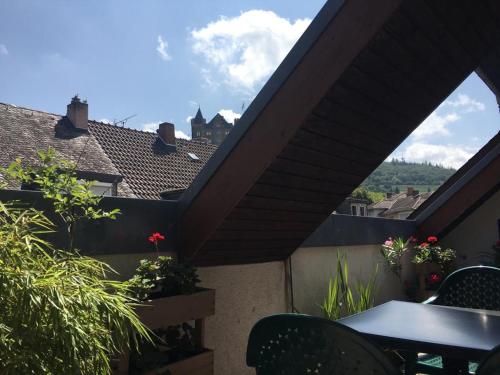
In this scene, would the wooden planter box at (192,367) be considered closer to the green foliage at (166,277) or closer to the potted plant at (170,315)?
the potted plant at (170,315)

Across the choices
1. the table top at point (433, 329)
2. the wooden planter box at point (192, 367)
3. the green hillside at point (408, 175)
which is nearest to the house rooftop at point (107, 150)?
the wooden planter box at point (192, 367)

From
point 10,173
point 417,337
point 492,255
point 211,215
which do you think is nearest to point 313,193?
point 211,215

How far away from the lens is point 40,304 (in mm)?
1078

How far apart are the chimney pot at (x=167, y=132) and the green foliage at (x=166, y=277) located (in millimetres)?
14562

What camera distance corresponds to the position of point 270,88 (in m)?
2.20

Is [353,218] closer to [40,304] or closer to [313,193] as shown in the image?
[313,193]

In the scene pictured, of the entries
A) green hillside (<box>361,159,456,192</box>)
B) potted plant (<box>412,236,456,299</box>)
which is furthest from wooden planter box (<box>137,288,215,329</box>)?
green hillside (<box>361,159,456,192</box>)

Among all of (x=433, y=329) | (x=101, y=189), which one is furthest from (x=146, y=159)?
(x=433, y=329)

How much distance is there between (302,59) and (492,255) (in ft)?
16.7

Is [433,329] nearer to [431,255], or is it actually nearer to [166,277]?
[166,277]

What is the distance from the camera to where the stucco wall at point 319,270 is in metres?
3.83

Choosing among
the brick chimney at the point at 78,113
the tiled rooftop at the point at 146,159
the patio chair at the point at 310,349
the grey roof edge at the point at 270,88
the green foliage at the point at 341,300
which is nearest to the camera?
the patio chair at the point at 310,349

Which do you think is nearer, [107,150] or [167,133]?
[107,150]

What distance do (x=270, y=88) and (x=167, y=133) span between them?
14.6 meters
